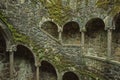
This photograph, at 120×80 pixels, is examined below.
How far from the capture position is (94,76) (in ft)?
37.6

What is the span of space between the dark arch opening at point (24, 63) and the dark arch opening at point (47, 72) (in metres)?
0.63

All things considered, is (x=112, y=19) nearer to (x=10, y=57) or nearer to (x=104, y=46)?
(x=104, y=46)

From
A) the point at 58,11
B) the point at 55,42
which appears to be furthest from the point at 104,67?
the point at 58,11

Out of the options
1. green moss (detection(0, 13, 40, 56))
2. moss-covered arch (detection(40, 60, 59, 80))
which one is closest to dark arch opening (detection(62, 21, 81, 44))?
moss-covered arch (detection(40, 60, 59, 80))

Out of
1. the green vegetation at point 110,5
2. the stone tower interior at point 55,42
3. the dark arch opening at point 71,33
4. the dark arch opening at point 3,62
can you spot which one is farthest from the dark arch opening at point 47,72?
the green vegetation at point 110,5

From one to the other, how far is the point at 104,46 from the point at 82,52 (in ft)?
6.32

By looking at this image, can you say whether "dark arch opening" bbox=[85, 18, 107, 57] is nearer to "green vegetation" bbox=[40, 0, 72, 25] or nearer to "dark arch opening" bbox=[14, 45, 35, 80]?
"green vegetation" bbox=[40, 0, 72, 25]

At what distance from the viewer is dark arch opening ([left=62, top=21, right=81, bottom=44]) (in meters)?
15.3

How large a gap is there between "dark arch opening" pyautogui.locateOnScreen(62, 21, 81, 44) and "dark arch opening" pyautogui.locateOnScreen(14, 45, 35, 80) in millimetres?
3907

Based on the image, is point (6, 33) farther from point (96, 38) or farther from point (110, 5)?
point (96, 38)

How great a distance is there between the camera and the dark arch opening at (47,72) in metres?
13.0

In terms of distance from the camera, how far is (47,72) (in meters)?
13.2

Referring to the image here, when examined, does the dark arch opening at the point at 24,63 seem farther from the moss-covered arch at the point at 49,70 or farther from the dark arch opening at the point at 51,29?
the dark arch opening at the point at 51,29

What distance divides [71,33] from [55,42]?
3.48 metres
